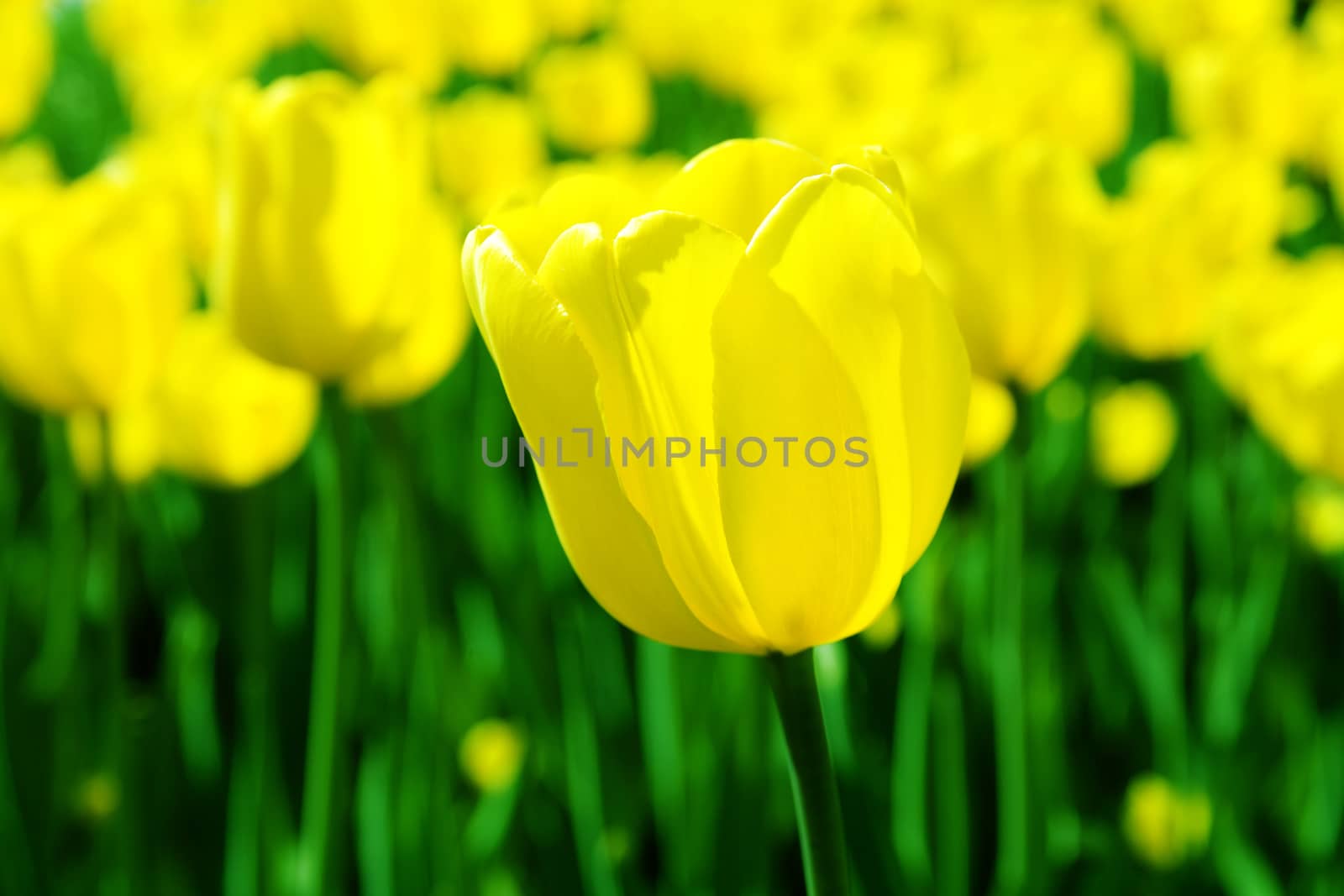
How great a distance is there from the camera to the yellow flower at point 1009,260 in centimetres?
81

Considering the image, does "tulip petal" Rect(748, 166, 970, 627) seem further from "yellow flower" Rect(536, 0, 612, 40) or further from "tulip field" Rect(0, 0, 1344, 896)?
"yellow flower" Rect(536, 0, 612, 40)

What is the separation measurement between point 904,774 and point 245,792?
23.8 inches

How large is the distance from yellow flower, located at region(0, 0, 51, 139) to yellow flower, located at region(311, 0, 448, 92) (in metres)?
0.42

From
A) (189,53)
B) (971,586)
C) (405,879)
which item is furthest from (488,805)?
(189,53)

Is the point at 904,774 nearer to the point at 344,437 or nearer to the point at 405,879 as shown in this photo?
the point at 405,879

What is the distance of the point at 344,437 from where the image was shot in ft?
2.83

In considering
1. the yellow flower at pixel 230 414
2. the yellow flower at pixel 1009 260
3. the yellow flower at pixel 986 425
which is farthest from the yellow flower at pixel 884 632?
the yellow flower at pixel 230 414

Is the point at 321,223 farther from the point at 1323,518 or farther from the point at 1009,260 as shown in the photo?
the point at 1323,518

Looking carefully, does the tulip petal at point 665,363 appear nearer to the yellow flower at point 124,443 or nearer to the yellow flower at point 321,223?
the yellow flower at point 321,223

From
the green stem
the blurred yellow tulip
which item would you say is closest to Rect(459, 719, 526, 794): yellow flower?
the green stem

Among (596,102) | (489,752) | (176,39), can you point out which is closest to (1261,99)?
(596,102)

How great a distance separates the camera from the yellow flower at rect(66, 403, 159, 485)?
1.25 m

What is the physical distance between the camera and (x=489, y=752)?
1237 mm

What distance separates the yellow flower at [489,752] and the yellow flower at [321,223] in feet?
1.58
